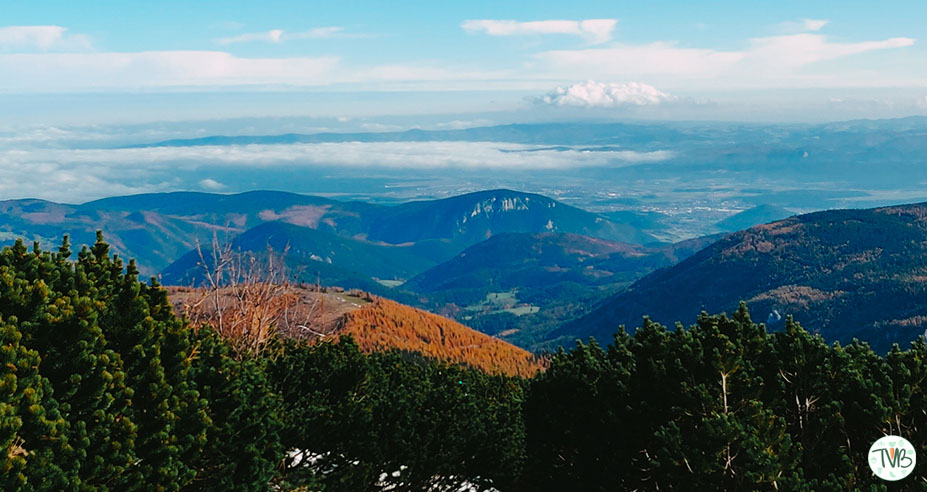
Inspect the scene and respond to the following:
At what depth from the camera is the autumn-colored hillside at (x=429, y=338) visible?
5084 inches

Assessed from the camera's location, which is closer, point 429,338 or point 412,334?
point 412,334

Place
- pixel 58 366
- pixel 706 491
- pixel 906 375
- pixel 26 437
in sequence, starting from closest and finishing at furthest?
pixel 26 437, pixel 58 366, pixel 706 491, pixel 906 375

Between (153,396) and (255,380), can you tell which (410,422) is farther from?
(153,396)

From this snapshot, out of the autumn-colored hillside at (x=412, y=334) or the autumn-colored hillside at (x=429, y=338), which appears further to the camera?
the autumn-colored hillside at (x=429, y=338)

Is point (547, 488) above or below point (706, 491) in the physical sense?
below

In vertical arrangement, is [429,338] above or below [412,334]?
below

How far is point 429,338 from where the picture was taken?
473ft

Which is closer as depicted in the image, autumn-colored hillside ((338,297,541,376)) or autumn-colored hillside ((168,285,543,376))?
autumn-colored hillside ((168,285,543,376))

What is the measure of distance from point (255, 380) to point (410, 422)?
6.95 m

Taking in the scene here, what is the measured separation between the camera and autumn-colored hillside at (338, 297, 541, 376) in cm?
12912

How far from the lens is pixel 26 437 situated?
43.1 feet

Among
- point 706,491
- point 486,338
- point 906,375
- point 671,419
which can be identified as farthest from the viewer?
point 486,338

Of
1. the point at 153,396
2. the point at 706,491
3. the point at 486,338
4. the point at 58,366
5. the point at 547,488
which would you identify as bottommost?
the point at 486,338

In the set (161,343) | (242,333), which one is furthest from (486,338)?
(161,343)
